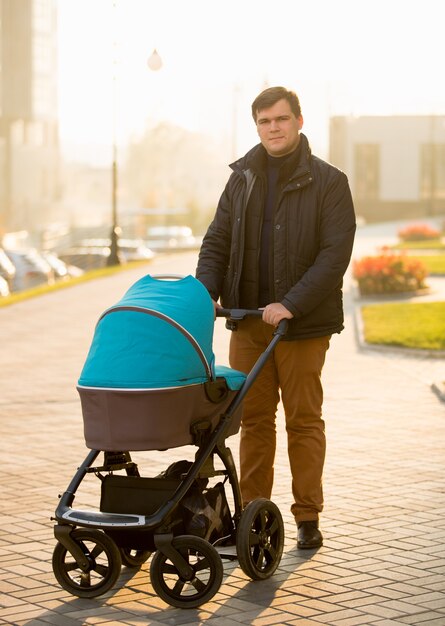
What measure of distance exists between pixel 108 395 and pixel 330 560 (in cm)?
146

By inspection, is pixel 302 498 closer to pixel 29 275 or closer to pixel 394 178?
pixel 29 275

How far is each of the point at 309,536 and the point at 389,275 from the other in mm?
20533

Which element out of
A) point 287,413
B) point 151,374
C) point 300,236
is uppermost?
point 300,236

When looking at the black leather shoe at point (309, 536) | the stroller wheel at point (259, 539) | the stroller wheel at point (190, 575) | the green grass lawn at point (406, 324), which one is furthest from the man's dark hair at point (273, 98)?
the green grass lawn at point (406, 324)

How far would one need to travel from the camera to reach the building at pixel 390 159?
3954 inches

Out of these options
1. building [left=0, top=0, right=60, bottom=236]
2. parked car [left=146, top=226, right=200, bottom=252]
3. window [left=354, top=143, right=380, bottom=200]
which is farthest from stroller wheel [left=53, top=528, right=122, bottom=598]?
window [left=354, top=143, right=380, bottom=200]

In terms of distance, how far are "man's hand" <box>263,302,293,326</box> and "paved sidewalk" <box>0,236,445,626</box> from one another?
1099mm

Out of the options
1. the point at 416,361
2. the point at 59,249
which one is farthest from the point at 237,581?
the point at 59,249

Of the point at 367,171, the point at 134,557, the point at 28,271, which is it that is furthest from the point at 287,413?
the point at 367,171

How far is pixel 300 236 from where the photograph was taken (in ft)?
20.4

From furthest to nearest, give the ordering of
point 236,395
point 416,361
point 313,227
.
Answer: point 416,361 → point 313,227 → point 236,395

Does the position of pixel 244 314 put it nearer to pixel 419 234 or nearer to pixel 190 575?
pixel 190 575

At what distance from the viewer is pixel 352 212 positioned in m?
6.24

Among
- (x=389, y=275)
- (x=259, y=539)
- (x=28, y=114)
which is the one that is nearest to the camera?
(x=259, y=539)
